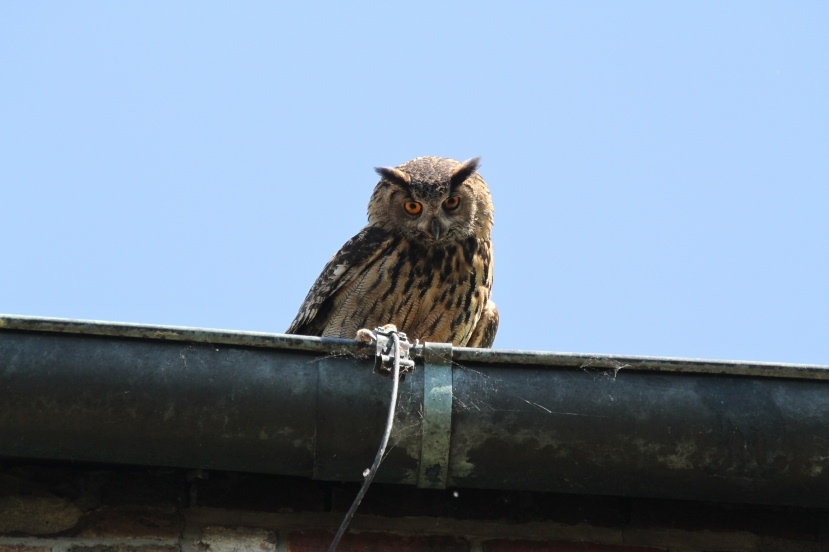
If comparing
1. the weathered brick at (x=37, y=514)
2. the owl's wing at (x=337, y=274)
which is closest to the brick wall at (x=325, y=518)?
the weathered brick at (x=37, y=514)

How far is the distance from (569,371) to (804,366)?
591 mm

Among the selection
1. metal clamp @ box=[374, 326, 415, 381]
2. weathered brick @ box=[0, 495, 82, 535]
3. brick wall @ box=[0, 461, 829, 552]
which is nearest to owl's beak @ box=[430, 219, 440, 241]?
brick wall @ box=[0, 461, 829, 552]

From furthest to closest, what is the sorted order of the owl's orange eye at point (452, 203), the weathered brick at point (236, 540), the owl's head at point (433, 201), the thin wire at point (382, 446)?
the owl's orange eye at point (452, 203) → the owl's head at point (433, 201) → the weathered brick at point (236, 540) → the thin wire at point (382, 446)

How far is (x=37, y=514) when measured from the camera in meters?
2.84

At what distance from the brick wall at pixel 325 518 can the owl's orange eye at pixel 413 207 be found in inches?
97.7

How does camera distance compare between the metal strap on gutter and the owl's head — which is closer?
the metal strap on gutter

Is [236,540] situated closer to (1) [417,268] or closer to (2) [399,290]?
(2) [399,290]

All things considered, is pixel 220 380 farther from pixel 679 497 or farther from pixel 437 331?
pixel 437 331

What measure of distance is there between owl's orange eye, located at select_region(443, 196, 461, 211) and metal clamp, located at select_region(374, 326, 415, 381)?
2.71m

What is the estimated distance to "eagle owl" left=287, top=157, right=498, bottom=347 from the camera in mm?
5051

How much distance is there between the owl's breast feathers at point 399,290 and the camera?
5039mm

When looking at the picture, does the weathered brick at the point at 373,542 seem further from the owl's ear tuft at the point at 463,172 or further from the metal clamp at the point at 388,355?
the owl's ear tuft at the point at 463,172

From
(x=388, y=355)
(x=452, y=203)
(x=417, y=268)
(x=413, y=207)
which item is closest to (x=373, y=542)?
(x=388, y=355)

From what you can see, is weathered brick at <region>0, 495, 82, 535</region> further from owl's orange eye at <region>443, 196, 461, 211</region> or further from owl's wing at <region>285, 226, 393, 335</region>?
owl's orange eye at <region>443, 196, 461, 211</region>
